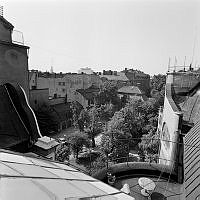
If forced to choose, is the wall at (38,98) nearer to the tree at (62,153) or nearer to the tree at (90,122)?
the tree at (90,122)

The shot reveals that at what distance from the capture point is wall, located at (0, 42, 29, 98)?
8602 mm

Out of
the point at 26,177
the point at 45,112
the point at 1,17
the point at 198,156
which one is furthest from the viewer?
the point at 45,112

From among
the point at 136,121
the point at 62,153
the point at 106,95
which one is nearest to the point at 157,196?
the point at 62,153

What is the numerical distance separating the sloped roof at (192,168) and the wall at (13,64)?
24.1ft

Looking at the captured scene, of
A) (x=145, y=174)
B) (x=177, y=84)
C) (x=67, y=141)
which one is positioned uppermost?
(x=177, y=84)

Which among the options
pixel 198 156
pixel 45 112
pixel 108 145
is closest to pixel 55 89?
pixel 45 112

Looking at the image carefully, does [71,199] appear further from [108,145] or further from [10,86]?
[108,145]

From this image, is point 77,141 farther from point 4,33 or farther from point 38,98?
point 4,33

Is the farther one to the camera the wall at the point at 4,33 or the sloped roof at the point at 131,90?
the sloped roof at the point at 131,90

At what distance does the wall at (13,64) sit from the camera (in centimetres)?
860

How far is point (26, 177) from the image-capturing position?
2805 mm

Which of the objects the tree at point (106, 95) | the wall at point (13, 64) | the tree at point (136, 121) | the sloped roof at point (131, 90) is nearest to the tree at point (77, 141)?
the tree at point (136, 121)

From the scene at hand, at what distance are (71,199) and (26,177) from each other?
726 mm

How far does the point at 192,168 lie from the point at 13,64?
7.88 meters
